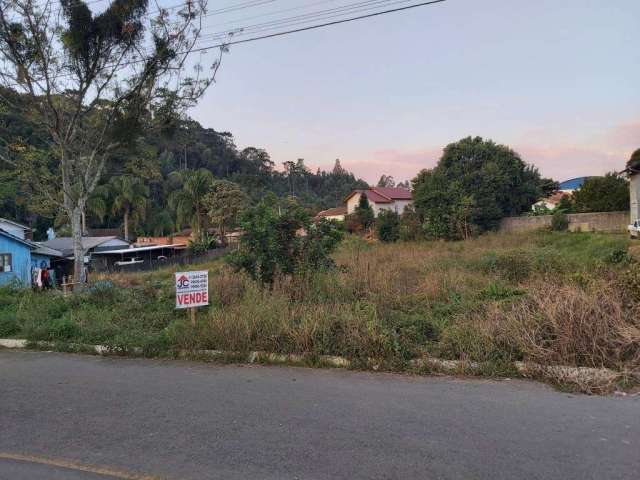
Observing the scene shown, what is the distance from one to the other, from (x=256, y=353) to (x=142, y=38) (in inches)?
344

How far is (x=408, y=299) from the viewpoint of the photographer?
8.07 metres

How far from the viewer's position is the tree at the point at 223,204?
43281 mm

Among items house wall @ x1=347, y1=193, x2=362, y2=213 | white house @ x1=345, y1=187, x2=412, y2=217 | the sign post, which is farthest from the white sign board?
house wall @ x1=347, y1=193, x2=362, y2=213

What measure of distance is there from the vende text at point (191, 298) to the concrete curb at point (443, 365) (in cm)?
88

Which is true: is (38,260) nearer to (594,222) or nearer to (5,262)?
(5,262)

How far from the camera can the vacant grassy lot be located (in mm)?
5246

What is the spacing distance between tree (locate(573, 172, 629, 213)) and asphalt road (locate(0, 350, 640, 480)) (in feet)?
114

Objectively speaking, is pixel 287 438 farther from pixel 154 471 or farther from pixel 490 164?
pixel 490 164

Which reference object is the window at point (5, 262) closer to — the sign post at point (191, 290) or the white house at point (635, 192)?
the sign post at point (191, 290)

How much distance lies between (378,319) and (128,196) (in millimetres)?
50235

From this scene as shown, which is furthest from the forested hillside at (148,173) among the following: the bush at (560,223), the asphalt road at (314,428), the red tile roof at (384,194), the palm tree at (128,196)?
the bush at (560,223)

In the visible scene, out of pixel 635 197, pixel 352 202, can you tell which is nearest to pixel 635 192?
pixel 635 197

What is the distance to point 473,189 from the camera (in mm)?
35062

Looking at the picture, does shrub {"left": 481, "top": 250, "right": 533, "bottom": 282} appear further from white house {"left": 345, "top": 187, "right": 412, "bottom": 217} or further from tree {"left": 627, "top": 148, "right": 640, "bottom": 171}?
white house {"left": 345, "top": 187, "right": 412, "bottom": 217}
